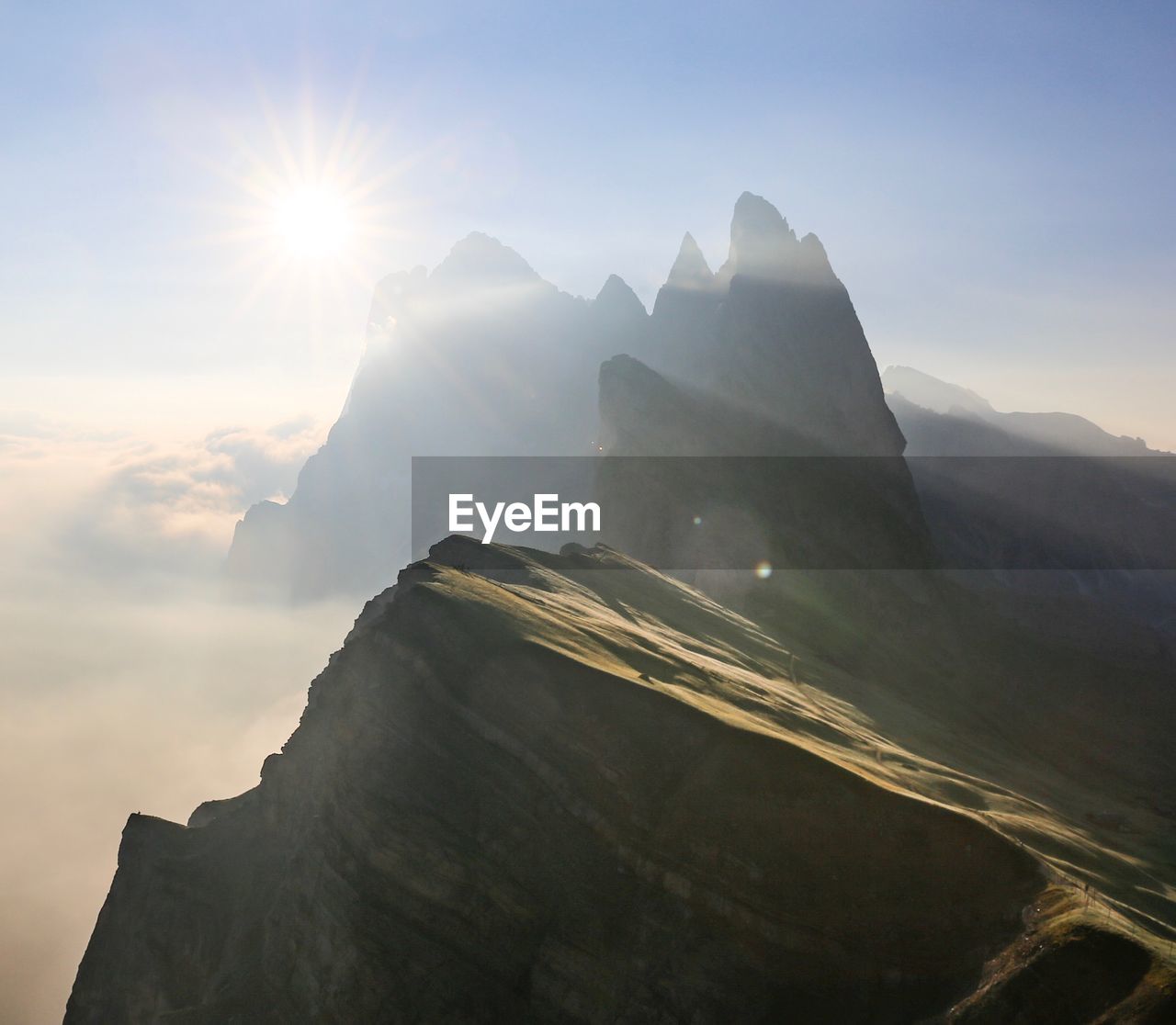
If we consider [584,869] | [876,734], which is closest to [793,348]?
[876,734]

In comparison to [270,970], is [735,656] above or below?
above

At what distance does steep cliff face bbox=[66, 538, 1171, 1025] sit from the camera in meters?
33.8

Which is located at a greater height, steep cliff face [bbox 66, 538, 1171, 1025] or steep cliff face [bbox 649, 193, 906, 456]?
steep cliff face [bbox 649, 193, 906, 456]

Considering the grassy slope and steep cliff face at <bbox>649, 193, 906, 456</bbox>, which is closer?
the grassy slope

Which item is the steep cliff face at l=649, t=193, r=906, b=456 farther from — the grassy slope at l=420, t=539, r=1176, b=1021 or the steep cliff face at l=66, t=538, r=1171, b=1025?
the steep cliff face at l=66, t=538, r=1171, b=1025

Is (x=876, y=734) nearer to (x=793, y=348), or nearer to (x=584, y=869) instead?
(x=584, y=869)

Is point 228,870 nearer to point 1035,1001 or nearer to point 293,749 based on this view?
point 293,749

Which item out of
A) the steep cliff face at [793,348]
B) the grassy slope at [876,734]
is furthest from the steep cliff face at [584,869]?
the steep cliff face at [793,348]

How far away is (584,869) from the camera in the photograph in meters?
37.7

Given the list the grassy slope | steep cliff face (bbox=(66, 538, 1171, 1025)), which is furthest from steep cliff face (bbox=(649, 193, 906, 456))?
steep cliff face (bbox=(66, 538, 1171, 1025))

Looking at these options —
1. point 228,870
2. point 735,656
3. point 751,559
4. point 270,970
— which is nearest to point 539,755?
point 270,970

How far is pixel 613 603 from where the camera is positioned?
238 feet

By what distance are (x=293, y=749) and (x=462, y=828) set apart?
831 inches

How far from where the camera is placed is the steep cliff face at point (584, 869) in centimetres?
3384
